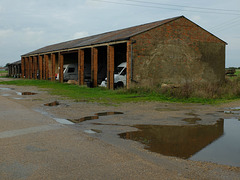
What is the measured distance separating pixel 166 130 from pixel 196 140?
43.6 inches

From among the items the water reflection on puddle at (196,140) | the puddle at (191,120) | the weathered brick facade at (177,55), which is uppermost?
the weathered brick facade at (177,55)

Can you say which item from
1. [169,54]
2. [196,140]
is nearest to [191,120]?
[196,140]

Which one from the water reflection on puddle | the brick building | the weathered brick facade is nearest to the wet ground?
the water reflection on puddle

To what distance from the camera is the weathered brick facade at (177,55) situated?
66.6 feet

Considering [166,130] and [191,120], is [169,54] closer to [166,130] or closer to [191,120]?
[191,120]

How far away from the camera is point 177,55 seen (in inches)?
864

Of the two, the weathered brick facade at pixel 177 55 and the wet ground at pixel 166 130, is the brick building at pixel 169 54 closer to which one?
the weathered brick facade at pixel 177 55

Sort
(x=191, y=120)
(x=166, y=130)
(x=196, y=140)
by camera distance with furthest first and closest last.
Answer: (x=191, y=120) < (x=166, y=130) < (x=196, y=140)

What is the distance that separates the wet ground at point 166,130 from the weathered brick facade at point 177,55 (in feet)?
33.4

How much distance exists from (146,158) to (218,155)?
4.68ft

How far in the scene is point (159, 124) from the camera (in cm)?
812

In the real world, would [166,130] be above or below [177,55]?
below

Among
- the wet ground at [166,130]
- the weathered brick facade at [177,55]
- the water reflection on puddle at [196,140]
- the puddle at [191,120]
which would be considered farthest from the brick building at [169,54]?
the water reflection on puddle at [196,140]

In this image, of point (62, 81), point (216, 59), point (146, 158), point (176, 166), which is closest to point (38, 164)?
point (146, 158)
